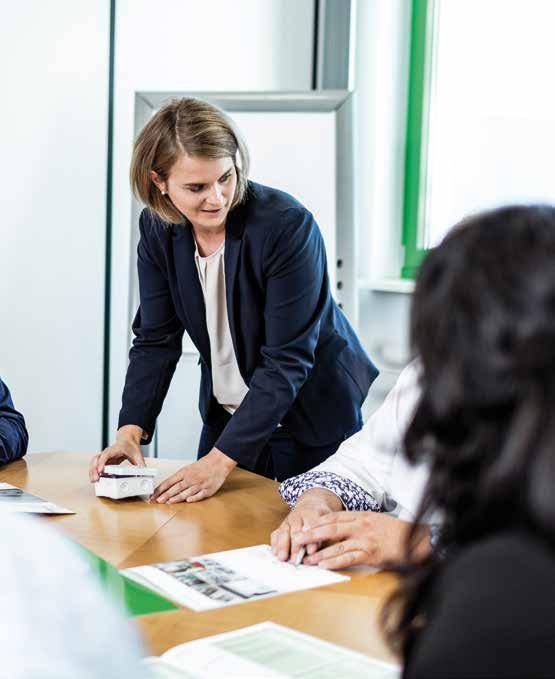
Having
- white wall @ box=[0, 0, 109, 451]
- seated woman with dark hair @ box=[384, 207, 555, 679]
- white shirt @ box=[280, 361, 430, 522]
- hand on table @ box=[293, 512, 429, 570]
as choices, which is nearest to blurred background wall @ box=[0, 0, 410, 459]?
white wall @ box=[0, 0, 109, 451]

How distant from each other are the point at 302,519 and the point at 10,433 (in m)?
0.98

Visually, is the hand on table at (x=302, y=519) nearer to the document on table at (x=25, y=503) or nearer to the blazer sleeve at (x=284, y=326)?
the blazer sleeve at (x=284, y=326)

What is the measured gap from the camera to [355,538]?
1.51 meters

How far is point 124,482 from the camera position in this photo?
74.2 inches

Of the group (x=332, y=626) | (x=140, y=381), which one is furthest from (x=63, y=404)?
(x=332, y=626)

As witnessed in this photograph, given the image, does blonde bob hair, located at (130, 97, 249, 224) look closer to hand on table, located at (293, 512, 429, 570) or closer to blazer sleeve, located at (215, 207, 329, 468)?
blazer sleeve, located at (215, 207, 329, 468)

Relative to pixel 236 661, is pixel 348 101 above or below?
above

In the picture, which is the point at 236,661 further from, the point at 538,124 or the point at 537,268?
the point at 538,124

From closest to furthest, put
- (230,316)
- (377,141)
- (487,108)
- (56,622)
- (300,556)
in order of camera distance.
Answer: (56,622), (300,556), (230,316), (487,108), (377,141)

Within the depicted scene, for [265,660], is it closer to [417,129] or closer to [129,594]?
[129,594]

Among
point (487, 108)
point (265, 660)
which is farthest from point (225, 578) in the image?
point (487, 108)

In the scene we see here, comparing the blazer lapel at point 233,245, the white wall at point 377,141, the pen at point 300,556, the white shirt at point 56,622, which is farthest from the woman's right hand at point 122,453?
the white wall at point 377,141

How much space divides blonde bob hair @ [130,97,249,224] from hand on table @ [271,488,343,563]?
0.74 m

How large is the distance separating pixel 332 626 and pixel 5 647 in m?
0.77
